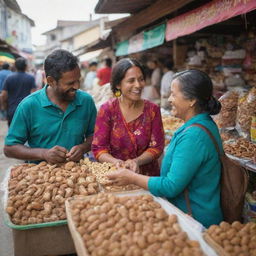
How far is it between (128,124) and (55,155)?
2.43 ft

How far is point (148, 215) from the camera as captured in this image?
6.47ft

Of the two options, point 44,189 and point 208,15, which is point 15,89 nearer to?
point 208,15

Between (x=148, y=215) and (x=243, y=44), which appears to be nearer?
(x=148, y=215)

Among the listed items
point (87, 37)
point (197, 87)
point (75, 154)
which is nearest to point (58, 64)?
point (75, 154)

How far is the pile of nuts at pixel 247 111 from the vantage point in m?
4.05

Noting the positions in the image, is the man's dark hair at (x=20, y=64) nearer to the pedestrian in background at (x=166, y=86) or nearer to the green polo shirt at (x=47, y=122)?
the pedestrian in background at (x=166, y=86)

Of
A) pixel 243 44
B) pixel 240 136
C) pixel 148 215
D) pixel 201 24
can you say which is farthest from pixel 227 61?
pixel 148 215

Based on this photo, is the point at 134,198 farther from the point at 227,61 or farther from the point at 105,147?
the point at 227,61

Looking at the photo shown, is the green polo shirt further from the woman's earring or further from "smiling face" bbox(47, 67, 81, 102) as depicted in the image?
the woman's earring

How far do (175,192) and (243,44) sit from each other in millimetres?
5093

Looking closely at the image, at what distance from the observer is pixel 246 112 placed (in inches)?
162

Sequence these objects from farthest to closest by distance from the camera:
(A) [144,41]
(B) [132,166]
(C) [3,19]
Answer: (C) [3,19] → (A) [144,41] → (B) [132,166]

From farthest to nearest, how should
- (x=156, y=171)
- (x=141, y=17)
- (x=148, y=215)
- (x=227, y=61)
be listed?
(x=141, y=17), (x=227, y=61), (x=156, y=171), (x=148, y=215)

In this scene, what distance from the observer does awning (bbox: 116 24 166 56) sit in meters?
6.32
